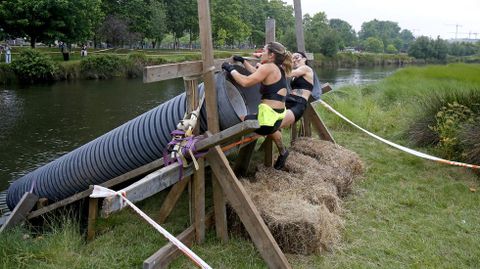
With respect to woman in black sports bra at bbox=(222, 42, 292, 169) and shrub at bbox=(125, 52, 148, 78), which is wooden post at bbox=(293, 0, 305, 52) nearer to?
woman in black sports bra at bbox=(222, 42, 292, 169)

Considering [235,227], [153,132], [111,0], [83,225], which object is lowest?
[83,225]

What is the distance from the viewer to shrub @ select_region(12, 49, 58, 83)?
98.6 ft

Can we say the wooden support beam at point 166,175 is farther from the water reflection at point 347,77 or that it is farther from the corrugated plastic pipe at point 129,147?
the water reflection at point 347,77

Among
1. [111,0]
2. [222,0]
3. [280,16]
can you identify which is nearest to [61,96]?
[111,0]

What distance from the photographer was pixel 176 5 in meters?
62.2

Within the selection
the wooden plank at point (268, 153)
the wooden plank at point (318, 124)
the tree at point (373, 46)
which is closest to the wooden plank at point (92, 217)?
the wooden plank at point (268, 153)

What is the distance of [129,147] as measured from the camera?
582 cm

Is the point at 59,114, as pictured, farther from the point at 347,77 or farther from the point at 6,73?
the point at 347,77

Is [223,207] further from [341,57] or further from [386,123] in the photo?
[341,57]

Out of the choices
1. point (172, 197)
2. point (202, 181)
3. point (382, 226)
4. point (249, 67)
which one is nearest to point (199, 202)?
point (202, 181)

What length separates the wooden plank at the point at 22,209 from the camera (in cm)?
655

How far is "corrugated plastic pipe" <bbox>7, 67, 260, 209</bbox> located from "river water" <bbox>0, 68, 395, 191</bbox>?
13.0ft

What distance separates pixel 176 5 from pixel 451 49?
75.6m

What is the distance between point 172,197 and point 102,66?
106ft
